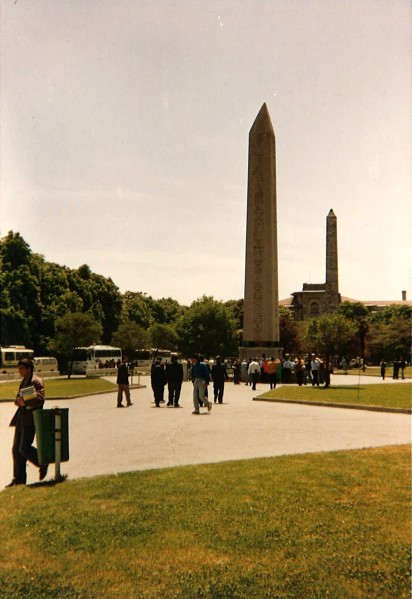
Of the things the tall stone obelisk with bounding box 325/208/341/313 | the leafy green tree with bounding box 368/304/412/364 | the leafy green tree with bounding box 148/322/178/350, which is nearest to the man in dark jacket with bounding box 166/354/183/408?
the leafy green tree with bounding box 368/304/412/364

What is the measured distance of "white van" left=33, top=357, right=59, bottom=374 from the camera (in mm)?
45562

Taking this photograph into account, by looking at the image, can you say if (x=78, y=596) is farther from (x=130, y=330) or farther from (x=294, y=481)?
(x=130, y=330)

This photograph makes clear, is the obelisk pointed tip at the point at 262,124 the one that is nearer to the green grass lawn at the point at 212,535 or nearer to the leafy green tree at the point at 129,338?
the green grass lawn at the point at 212,535

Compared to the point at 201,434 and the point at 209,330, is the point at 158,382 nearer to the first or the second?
the point at 201,434

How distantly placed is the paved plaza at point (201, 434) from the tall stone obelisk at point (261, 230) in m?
12.9

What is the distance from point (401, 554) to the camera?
5.29 meters

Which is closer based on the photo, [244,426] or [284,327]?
[244,426]

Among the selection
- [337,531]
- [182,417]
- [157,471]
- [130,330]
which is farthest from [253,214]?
[130,330]

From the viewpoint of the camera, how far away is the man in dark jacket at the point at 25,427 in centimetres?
803

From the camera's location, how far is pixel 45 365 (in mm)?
46344

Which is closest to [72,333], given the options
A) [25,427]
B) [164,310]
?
[25,427]

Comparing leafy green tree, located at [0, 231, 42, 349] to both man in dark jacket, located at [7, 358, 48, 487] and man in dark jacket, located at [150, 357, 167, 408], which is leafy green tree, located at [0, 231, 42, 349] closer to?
man in dark jacket, located at [150, 357, 167, 408]

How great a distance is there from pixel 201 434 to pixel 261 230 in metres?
19.3

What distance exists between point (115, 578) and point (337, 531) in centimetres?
219
